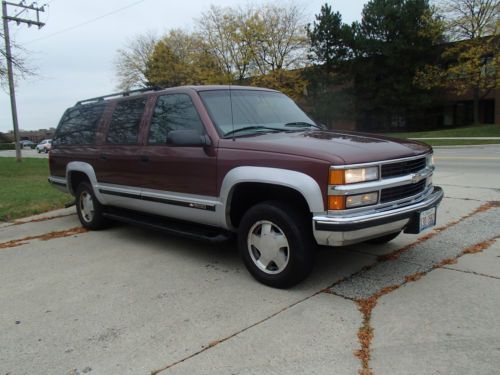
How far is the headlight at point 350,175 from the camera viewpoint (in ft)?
12.0

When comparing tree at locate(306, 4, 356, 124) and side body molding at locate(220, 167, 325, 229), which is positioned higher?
tree at locate(306, 4, 356, 124)

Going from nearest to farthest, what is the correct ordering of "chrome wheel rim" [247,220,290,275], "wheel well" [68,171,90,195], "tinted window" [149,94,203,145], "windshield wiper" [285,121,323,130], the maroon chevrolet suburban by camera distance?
1. the maroon chevrolet suburban
2. "chrome wheel rim" [247,220,290,275]
3. "tinted window" [149,94,203,145]
4. "windshield wiper" [285,121,323,130]
5. "wheel well" [68,171,90,195]

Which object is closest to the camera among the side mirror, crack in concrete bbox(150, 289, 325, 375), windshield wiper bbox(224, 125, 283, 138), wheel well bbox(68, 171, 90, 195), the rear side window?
crack in concrete bbox(150, 289, 325, 375)

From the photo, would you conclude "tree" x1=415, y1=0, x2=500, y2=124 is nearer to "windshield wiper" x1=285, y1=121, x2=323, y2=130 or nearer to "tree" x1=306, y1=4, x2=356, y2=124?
"tree" x1=306, y1=4, x2=356, y2=124

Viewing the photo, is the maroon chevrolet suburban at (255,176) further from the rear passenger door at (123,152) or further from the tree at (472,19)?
the tree at (472,19)

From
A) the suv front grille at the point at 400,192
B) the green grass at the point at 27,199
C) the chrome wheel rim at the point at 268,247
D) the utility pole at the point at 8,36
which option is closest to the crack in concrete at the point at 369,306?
the chrome wheel rim at the point at 268,247

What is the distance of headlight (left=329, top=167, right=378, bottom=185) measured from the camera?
3.65m

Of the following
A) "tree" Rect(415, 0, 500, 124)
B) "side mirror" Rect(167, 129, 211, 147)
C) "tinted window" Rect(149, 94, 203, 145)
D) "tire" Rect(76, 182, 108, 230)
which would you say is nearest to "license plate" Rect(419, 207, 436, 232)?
"side mirror" Rect(167, 129, 211, 147)

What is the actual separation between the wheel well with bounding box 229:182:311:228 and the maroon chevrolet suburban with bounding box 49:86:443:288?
14mm

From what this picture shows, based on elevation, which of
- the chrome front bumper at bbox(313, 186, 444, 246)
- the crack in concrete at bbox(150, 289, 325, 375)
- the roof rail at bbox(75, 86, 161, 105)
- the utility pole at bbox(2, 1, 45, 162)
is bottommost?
the crack in concrete at bbox(150, 289, 325, 375)

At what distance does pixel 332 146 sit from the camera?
13.0 feet

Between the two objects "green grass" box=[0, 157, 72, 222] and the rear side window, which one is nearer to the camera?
the rear side window

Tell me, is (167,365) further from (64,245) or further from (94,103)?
(94,103)

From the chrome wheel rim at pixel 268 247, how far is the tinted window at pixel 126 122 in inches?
84.5
